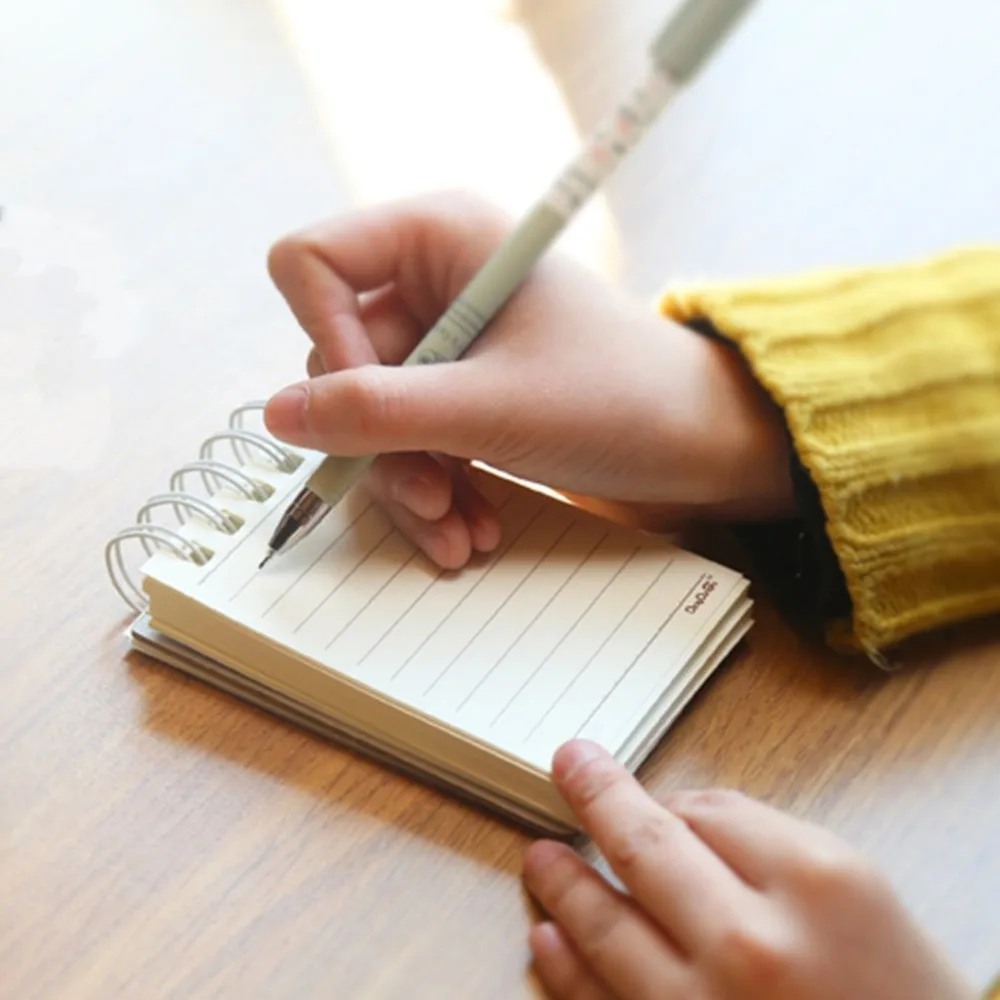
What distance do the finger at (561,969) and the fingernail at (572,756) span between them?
2.3 inches

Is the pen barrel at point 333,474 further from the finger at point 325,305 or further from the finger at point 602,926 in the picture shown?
the finger at point 602,926

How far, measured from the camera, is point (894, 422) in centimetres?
57

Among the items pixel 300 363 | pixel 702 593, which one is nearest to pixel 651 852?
pixel 702 593

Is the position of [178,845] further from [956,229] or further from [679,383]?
[956,229]

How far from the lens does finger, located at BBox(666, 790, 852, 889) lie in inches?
18.1

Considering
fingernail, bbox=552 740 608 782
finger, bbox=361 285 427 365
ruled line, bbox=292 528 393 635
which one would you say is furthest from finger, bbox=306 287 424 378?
fingernail, bbox=552 740 608 782

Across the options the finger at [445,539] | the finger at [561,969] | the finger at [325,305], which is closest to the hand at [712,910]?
the finger at [561,969]

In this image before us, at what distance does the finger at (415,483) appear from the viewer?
56 centimetres

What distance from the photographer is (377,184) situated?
0.79 meters

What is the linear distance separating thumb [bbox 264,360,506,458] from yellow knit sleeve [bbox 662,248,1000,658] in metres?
0.13

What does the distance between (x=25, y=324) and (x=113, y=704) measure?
0.26 m

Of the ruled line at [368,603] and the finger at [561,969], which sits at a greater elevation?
the ruled line at [368,603]

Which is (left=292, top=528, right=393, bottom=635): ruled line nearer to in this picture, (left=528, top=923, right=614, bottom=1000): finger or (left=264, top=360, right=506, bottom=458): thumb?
(left=264, top=360, right=506, bottom=458): thumb

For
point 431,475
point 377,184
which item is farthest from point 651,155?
point 431,475
